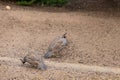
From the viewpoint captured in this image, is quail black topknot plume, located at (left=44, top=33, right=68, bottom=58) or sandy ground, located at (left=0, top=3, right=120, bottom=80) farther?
quail black topknot plume, located at (left=44, top=33, right=68, bottom=58)

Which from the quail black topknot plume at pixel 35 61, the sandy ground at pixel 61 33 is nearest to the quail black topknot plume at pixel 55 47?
the sandy ground at pixel 61 33

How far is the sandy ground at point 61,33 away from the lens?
31.3 feet

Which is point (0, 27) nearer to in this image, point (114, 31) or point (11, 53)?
point (11, 53)

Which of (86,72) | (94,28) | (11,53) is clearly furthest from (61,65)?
(94,28)

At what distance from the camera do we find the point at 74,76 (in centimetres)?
938

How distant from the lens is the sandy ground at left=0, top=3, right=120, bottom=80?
9.54 meters

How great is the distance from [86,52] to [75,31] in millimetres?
1327

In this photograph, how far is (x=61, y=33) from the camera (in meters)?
12.1

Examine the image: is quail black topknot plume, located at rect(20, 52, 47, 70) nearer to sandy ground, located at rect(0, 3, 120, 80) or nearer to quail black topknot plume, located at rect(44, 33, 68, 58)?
sandy ground, located at rect(0, 3, 120, 80)

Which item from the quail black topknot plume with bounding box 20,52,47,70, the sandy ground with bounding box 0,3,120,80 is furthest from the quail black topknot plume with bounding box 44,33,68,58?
the quail black topknot plume with bounding box 20,52,47,70

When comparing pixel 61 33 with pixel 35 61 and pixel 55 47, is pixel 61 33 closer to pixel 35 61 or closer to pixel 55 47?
pixel 55 47

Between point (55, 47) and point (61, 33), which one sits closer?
point (55, 47)

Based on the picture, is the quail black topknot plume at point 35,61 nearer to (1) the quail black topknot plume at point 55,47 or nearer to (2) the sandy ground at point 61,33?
(2) the sandy ground at point 61,33

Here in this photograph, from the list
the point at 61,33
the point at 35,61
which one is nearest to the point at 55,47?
the point at 35,61
